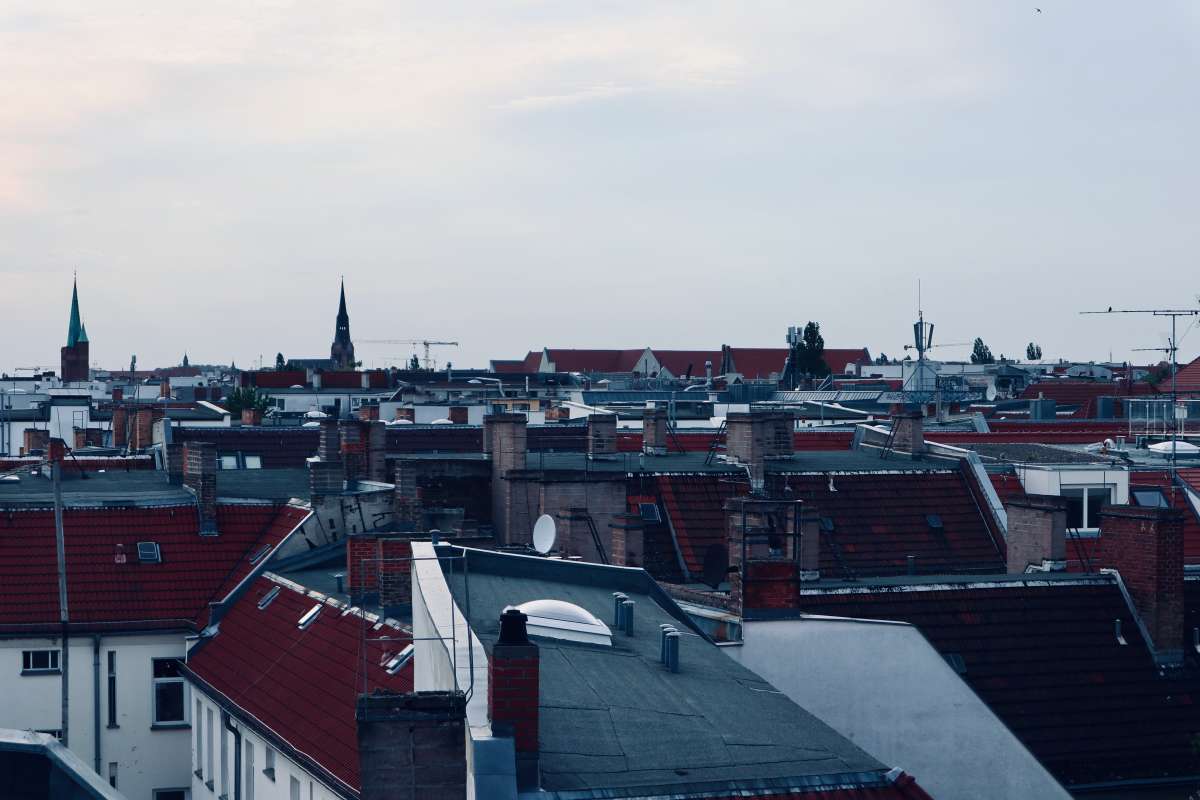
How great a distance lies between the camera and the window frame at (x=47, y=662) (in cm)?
3152

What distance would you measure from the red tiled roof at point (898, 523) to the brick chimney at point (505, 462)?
6704mm

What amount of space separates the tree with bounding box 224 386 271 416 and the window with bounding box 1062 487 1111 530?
6298cm

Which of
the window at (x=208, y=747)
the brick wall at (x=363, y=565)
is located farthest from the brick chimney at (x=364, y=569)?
the window at (x=208, y=747)

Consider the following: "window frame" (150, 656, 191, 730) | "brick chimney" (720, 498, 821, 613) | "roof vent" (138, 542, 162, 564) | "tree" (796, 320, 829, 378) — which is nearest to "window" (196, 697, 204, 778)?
"window frame" (150, 656, 191, 730)

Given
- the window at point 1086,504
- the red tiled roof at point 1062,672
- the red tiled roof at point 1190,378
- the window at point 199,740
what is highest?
the red tiled roof at point 1190,378

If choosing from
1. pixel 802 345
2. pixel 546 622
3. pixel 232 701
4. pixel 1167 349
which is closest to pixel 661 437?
pixel 1167 349

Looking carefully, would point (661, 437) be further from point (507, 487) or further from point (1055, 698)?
point (1055, 698)

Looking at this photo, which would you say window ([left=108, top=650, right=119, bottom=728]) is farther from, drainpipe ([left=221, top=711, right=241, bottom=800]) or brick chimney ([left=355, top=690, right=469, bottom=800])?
brick chimney ([left=355, top=690, right=469, bottom=800])

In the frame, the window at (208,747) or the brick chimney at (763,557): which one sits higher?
the brick chimney at (763,557)

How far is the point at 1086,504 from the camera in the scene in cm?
3834

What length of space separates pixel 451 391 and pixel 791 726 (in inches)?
3848

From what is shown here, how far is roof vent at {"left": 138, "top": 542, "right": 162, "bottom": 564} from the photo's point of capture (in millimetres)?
33562

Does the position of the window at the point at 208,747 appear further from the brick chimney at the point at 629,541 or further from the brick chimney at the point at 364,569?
the brick chimney at the point at 629,541

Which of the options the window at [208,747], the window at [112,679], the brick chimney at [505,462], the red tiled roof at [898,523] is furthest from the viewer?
the brick chimney at [505,462]
